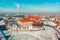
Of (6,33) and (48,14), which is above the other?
(48,14)

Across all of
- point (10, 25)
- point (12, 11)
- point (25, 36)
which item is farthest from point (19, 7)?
point (25, 36)

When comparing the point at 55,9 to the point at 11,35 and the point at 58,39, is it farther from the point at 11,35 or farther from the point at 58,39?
the point at 11,35

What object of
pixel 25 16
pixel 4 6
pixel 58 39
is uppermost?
pixel 4 6

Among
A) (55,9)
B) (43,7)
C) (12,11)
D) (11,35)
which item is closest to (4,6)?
(12,11)

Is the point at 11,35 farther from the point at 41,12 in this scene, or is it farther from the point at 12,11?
the point at 41,12

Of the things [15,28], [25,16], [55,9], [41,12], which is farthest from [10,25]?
[55,9]

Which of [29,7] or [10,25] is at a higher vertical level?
[29,7]

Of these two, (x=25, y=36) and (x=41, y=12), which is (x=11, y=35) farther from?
(x=41, y=12)

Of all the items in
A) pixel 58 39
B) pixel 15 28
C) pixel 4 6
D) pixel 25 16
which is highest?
pixel 4 6
